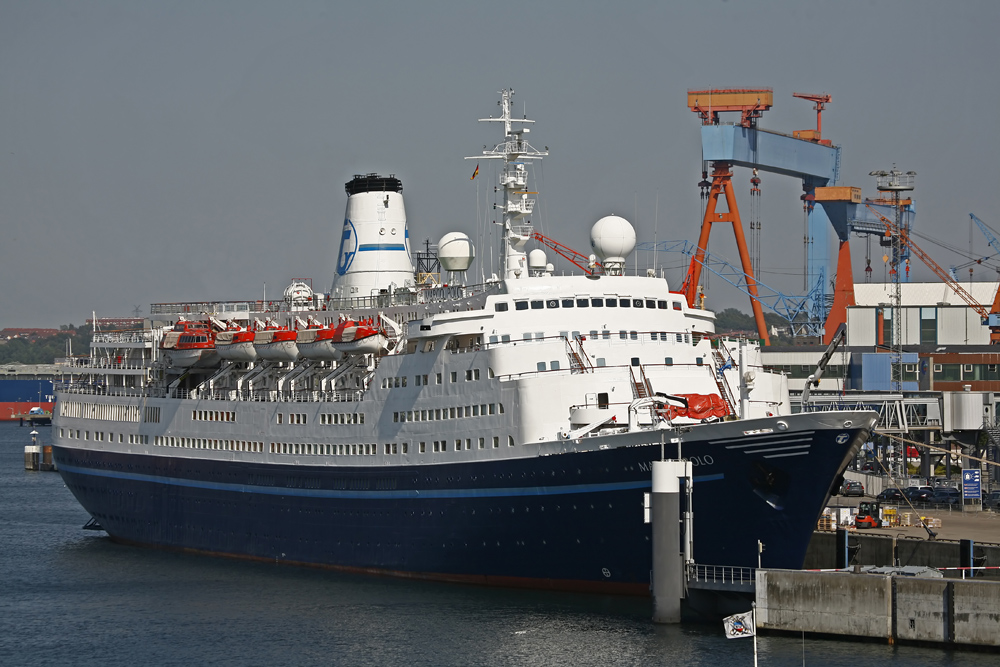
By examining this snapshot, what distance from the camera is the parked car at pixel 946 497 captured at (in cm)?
4866

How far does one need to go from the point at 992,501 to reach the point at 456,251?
21.8 m

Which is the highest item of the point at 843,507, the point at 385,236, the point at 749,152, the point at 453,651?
the point at 749,152

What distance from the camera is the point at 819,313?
115 metres

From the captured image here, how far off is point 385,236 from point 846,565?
22.3 meters

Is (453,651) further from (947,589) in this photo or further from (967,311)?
(967,311)

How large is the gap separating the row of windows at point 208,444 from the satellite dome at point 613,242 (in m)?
13.7

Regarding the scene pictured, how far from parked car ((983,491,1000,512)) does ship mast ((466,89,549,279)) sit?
19.8 m

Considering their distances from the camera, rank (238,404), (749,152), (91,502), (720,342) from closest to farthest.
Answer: (720,342) → (238,404) → (91,502) → (749,152)

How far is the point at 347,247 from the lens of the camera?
52.1m

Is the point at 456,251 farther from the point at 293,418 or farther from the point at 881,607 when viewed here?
the point at 881,607

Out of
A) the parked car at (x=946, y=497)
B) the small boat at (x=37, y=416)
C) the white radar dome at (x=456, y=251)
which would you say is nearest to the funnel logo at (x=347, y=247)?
the white radar dome at (x=456, y=251)

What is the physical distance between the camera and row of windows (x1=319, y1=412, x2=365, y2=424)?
42281mm

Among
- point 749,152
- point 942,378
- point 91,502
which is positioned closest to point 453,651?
point 91,502

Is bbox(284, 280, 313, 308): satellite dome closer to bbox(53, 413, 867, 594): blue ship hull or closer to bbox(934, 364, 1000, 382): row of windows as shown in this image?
bbox(53, 413, 867, 594): blue ship hull
